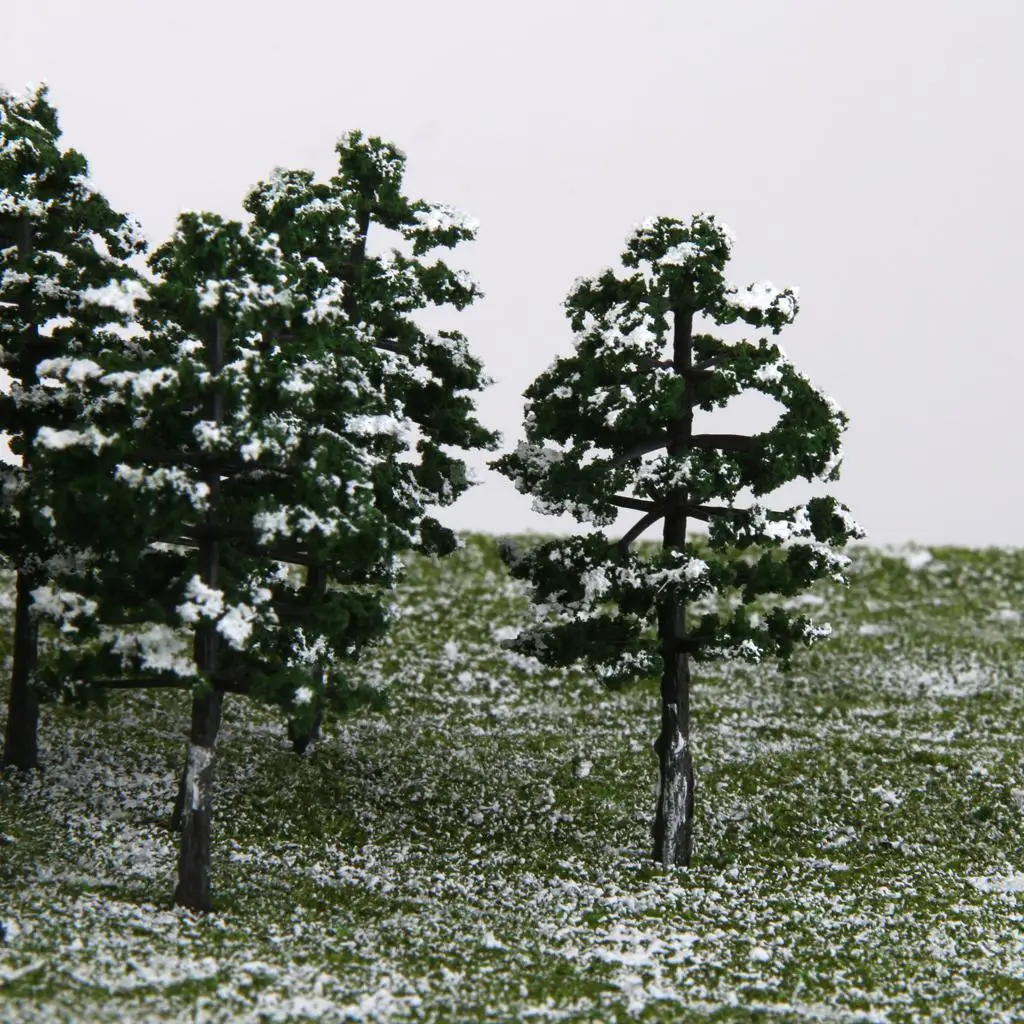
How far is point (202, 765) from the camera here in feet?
68.8

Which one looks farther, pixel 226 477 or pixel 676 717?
pixel 676 717

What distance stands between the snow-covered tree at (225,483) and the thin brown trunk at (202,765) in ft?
0.08

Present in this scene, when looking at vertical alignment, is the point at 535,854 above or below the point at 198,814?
below

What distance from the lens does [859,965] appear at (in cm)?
2081

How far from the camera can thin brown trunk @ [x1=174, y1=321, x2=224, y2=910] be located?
20.9m

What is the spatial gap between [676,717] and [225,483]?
30.6ft

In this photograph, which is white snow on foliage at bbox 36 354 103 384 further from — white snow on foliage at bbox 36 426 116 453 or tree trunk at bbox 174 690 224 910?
tree trunk at bbox 174 690 224 910

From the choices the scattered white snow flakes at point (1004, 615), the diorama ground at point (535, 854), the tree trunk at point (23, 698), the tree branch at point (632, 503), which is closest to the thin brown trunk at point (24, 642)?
the tree trunk at point (23, 698)

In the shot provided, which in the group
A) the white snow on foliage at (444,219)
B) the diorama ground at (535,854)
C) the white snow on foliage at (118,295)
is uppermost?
the white snow on foliage at (444,219)

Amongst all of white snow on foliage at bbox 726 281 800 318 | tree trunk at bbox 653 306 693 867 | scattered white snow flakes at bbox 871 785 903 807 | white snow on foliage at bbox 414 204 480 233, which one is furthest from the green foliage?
scattered white snow flakes at bbox 871 785 903 807

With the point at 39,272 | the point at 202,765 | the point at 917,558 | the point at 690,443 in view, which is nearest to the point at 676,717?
the point at 690,443

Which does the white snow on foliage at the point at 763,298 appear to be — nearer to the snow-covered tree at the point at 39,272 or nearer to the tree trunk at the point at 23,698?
the snow-covered tree at the point at 39,272

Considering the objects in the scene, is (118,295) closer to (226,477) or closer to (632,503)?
(226,477)

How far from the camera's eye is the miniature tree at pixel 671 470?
23.5 meters
